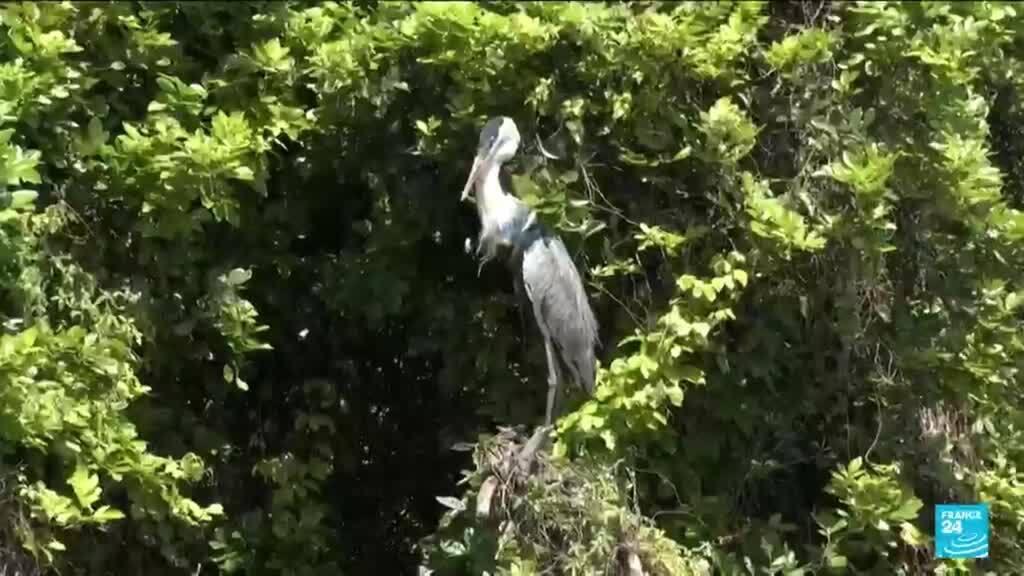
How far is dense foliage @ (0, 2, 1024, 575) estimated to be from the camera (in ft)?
9.34

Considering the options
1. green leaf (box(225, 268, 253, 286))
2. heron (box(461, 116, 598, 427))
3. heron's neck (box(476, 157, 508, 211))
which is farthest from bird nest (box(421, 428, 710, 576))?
green leaf (box(225, 268, 253, 286))

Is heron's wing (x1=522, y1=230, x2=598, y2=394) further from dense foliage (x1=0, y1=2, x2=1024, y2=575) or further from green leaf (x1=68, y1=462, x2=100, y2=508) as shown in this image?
green leaf (x1=68, y1=462, x2=100, y2=508)

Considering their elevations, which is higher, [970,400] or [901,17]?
[901,17]

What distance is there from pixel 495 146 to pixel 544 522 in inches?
31.1

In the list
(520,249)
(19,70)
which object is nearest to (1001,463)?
(520,249)

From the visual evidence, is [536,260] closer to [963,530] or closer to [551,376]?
[551,376]

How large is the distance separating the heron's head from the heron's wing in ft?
0.63

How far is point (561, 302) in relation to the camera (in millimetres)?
2840

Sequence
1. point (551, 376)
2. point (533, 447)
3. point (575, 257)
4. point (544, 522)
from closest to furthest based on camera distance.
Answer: point (544, 522) < point (533, 447) < point (551, 376) < point (575, 257)

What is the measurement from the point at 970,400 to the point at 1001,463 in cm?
20

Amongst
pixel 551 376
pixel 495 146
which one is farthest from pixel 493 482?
pixel 495 146

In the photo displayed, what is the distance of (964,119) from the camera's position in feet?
10.4

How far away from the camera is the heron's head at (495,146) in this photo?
286 cm

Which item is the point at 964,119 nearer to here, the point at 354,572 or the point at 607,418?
the point at 607,418
